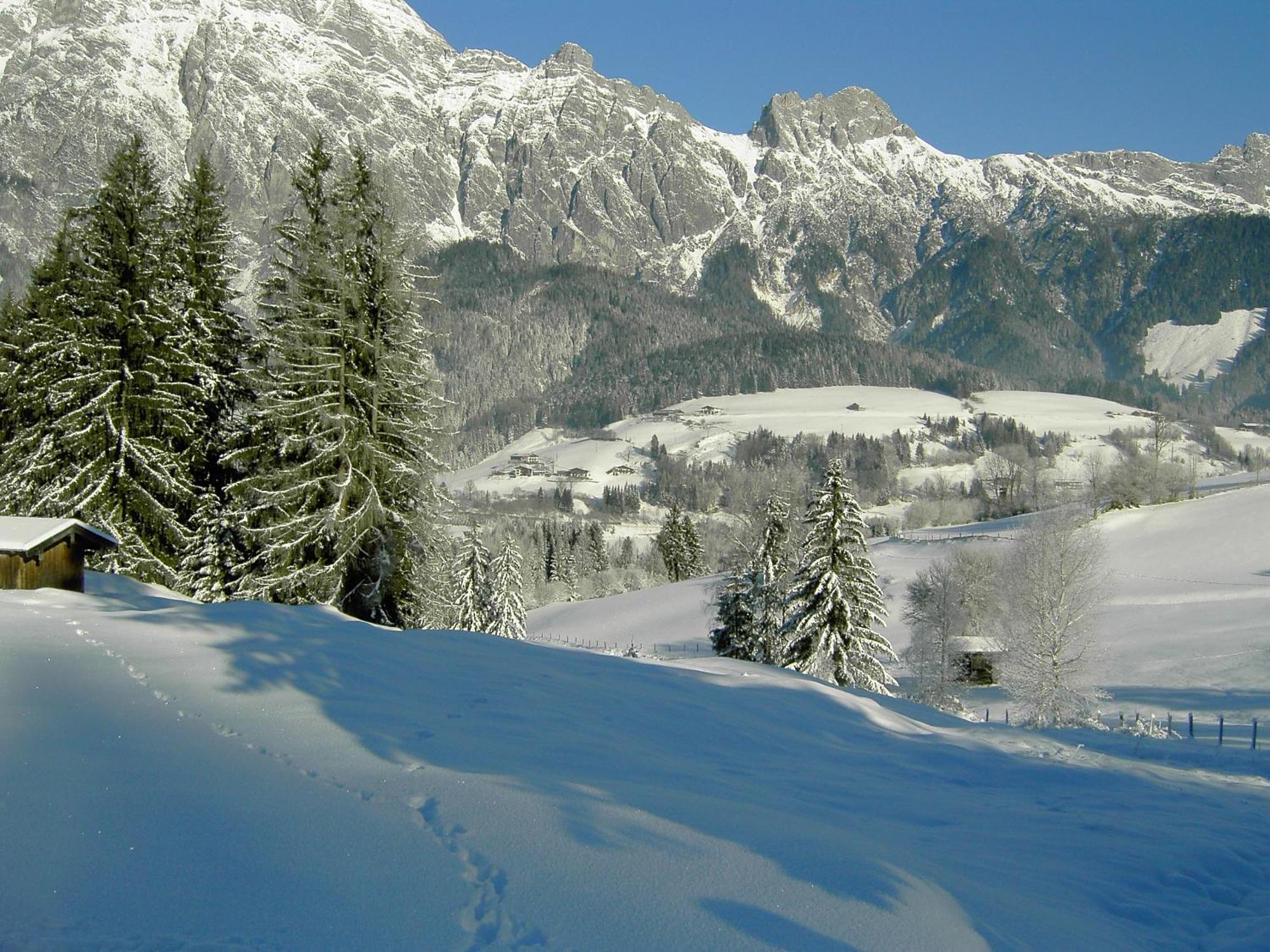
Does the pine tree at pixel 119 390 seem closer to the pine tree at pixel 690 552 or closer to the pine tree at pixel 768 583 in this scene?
the pine tree at pixel 768 583

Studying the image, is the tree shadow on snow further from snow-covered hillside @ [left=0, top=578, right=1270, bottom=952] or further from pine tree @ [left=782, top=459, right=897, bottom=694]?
pine tree @ [left=782, top=459, right=897, bottom=694]

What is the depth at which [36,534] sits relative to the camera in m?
18.7

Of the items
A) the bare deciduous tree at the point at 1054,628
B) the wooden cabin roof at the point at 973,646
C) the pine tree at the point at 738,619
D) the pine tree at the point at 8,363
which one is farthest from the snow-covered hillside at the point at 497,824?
the wooden cabin roof at the point at 973,646

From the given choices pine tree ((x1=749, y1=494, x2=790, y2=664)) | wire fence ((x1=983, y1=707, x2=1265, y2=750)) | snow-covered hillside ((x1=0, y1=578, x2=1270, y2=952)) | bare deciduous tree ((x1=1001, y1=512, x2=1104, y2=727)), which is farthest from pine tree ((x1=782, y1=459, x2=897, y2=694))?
snow-covered hillside ((x1=0, y1=578, x2=1270, y2=952))

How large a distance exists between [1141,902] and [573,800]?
17.0ft

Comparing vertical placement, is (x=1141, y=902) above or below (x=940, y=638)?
above

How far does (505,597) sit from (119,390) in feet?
117

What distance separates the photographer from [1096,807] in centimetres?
1084

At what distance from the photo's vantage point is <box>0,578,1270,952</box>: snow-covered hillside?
468cm

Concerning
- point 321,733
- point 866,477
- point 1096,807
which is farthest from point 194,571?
point 866,477

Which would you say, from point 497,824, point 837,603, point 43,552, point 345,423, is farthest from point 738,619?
point 497,824

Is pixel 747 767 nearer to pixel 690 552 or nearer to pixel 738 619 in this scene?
pixel 738 619

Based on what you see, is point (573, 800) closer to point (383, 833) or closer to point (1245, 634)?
point (383, 833)

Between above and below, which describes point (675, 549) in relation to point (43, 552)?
below
